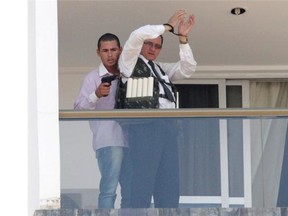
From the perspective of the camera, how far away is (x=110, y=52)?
8.78 metres

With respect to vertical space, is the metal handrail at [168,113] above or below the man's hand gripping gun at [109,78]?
below

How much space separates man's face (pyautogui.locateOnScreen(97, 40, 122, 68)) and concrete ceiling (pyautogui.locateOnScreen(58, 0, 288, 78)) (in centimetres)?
183

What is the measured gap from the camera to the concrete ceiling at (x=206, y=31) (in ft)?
35.0

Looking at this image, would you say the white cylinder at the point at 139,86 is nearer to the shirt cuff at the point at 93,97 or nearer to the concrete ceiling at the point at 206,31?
the shirt cuff at the point at 93,97

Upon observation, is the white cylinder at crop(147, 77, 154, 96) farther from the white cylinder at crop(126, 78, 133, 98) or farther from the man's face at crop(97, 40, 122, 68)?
the man's face at crop(97, 40, 122, 68)

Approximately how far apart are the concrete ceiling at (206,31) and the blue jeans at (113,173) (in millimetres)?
2479

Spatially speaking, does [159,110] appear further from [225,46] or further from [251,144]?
[225,46]

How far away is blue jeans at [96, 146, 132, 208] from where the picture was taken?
850cm

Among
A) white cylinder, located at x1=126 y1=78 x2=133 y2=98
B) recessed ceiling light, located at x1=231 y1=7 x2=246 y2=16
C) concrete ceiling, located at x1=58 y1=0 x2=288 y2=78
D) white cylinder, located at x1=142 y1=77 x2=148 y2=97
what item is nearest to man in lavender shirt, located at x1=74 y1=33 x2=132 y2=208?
white cylinder, located at x1=126 y1=78 x2=133 y2=98

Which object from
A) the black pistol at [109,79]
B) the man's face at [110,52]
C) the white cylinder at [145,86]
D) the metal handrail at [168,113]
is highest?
the man's face at [110,52]

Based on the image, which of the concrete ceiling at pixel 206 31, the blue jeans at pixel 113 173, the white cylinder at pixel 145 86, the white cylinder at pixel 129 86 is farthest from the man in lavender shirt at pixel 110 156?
A: the concrete ceiling at pixel 206 31

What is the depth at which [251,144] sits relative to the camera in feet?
28.4

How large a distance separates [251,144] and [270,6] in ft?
8.02

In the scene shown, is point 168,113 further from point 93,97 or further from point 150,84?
Result: point 93,97
